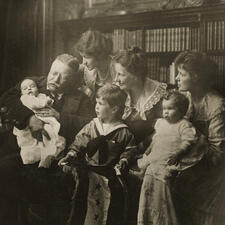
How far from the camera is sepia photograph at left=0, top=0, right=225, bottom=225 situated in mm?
3158

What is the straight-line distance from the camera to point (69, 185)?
3.60 meters

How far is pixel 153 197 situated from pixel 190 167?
35 cm

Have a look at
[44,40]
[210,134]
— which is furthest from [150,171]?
[44,40]

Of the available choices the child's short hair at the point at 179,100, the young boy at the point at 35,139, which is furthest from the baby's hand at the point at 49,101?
the child's short hair at the point at 179,100

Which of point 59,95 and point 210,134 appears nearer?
point 210,134

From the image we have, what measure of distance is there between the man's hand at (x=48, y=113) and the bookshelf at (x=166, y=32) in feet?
1.94

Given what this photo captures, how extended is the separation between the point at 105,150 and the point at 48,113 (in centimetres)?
66

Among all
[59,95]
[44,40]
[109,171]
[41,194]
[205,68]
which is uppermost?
[44,40]

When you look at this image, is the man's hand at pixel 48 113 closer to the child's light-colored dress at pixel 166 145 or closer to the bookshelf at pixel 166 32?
the bookshelf at pixel 166 32

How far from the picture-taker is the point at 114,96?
343 cm

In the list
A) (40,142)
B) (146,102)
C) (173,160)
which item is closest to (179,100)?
(146,102)

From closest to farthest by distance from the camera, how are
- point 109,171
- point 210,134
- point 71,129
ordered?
point 210,134 → point 109,171 → point 71,129

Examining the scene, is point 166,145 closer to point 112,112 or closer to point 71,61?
point 112,112

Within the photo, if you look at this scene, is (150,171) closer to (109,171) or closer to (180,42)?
(109,171)
